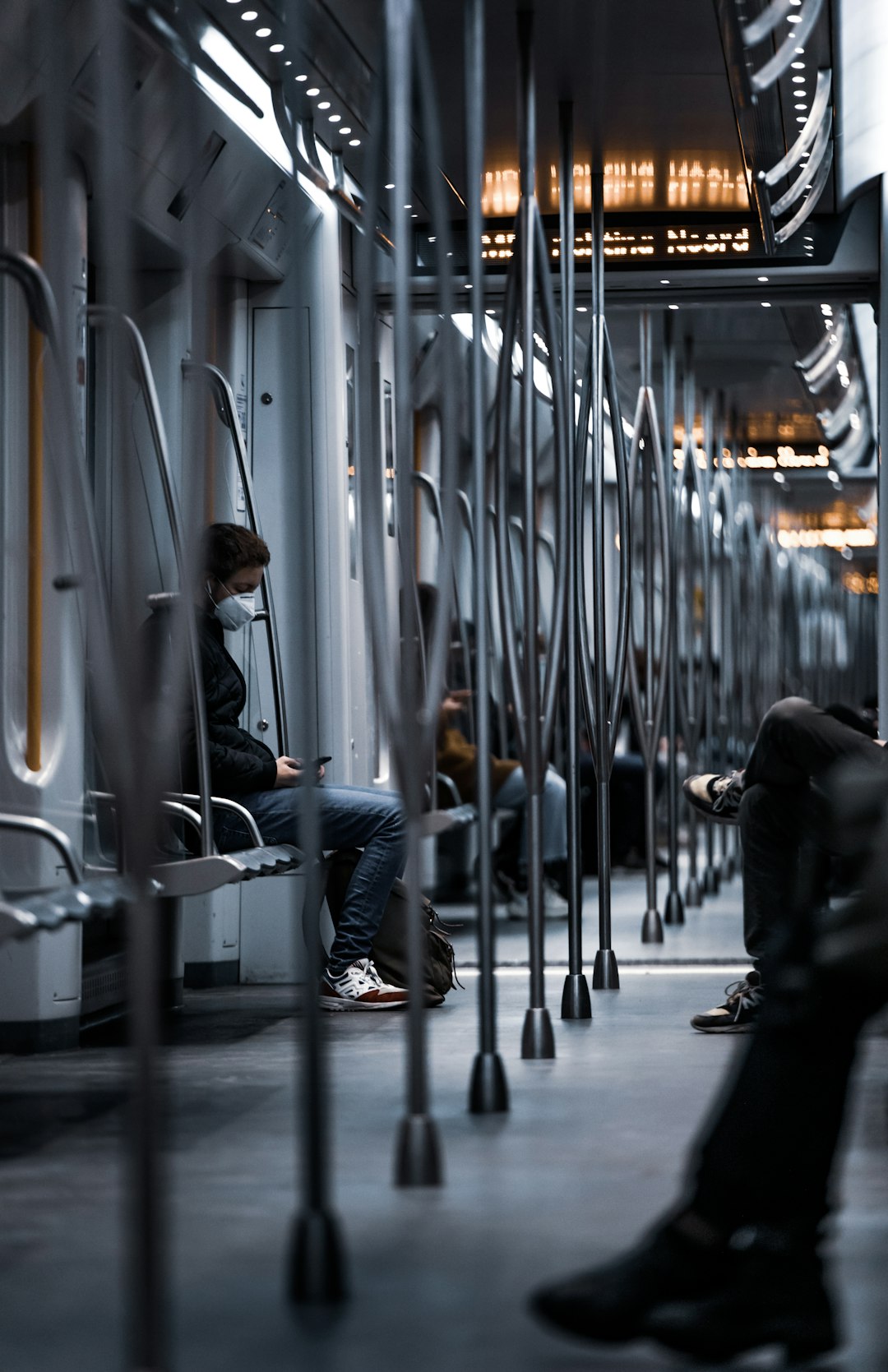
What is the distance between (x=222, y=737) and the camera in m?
5.48

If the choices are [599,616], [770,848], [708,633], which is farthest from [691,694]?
[770,848]

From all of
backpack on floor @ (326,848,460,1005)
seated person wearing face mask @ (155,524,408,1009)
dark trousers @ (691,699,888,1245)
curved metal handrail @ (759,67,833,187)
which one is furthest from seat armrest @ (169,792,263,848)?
curved metal handrail @ (759,67,833,187)

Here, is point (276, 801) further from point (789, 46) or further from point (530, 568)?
point (789, 46)

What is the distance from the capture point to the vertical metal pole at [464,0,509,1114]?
372cm

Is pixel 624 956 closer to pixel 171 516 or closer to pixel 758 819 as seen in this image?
pixel 758 819

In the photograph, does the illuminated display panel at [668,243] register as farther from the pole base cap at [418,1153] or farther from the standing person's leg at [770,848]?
the pole base cap at [418,1153]

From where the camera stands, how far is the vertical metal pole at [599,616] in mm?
5777

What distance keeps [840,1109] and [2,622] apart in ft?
10.0

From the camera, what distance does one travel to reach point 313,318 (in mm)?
6691

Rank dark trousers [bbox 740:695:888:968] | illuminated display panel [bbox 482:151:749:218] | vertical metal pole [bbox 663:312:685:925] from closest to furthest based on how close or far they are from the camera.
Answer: dark trousers [bbox 740:695:888:968]
illuminated display panel [bbox 482:151:749:218]
vertical metal pole [bbox 663:312:685:925]

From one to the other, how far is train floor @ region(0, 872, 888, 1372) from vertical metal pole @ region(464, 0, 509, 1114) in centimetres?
10

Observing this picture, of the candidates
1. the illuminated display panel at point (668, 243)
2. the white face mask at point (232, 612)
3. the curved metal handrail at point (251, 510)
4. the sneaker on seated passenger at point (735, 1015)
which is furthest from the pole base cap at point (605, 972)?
the illuminated display panel at point (668, 243)

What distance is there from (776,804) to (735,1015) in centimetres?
60

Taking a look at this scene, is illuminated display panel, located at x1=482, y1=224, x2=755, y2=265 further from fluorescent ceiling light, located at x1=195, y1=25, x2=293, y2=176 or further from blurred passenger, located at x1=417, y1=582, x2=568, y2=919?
blurred passenger, located at x1=417, y1=582, x2=568, y2=919
